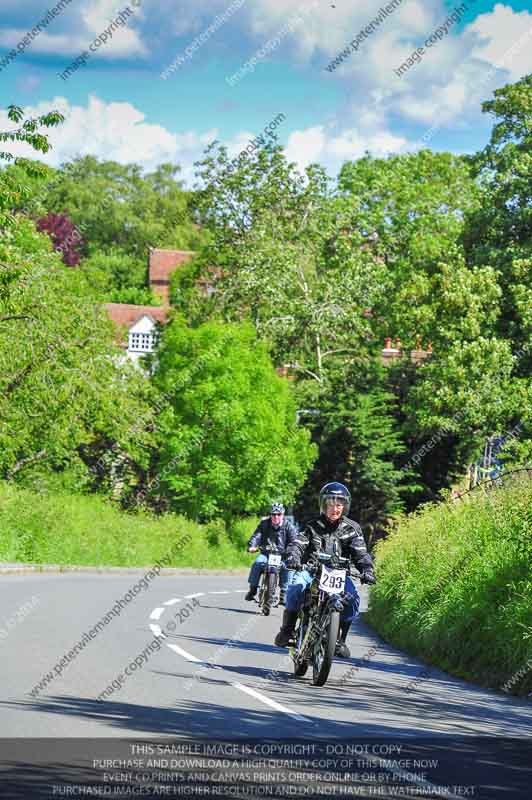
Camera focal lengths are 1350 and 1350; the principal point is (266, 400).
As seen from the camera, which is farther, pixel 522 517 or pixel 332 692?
pixel 522 517

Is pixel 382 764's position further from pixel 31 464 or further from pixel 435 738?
pixel 31 464

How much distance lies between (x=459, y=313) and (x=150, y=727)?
37.1m

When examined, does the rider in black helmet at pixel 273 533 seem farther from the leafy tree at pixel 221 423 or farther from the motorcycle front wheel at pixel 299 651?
the leafy tree at pixel 221 423

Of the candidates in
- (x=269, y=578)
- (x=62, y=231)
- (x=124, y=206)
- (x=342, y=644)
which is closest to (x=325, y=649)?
(x=342, y=644)

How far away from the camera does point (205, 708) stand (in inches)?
426

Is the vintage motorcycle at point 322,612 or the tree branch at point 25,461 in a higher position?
the tree branch at point 25,461

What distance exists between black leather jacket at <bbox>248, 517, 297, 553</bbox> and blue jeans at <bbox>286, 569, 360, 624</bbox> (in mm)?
8564

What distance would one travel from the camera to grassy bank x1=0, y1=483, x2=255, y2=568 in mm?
36750

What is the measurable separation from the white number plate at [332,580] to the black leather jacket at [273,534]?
939cm

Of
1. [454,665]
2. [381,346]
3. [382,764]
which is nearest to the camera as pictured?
[382,764]

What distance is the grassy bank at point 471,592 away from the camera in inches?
573

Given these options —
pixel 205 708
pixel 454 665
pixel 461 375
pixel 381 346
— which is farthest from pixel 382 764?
pixel 381 346

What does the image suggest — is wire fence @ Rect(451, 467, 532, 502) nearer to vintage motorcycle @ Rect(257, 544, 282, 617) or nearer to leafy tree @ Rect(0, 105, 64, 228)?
vintage motorcycle @ Rect(257, 544, 282, 617)

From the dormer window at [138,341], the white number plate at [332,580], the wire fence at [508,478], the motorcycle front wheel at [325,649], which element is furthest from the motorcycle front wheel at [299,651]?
the dormer window at [138,341]
